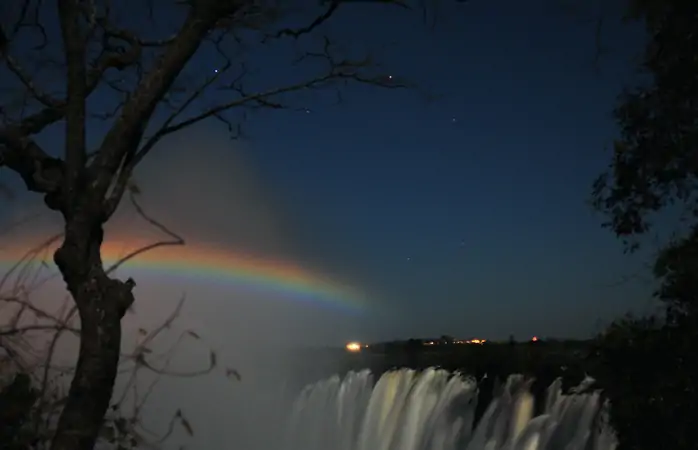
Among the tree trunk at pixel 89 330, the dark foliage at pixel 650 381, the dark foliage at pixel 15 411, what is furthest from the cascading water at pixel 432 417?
the tree trunk at pixel 89 330

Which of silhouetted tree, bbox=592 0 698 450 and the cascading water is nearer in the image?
silhouetted tree, bbox=592 0 698 450

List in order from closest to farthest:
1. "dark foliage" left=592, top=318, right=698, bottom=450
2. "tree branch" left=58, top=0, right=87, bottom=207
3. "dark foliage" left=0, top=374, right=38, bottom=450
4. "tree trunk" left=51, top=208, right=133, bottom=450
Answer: "tree trunk" left=51, top=208, right=133, bottom=450
"tree branch" left=58, top=0, right=87, bottom=207
"dark foliage" left=0, top=374, right=38, bottom=450
"dark foliage" left=592, top=318, right=698, bottom=450

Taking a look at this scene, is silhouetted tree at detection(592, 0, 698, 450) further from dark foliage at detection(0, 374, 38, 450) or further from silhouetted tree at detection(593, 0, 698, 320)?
dark foliage at detection(0, 374, 38, 450)

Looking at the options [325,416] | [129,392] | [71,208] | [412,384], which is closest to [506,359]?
[412,384]

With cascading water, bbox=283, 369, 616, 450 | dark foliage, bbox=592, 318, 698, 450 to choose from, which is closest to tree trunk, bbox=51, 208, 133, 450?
dark foliage, bbox=592, 318, 698, 450

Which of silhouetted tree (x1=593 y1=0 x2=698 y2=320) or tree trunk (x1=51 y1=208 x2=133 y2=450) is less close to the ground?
silhouetted tree (x1=593 y1=0 x2=698 y2=320)
